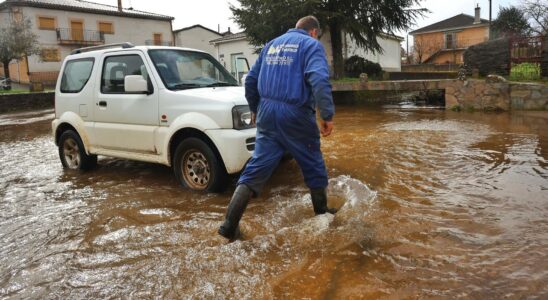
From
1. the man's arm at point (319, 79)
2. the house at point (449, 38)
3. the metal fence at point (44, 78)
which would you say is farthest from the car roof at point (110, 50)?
the house at point (449, 38)

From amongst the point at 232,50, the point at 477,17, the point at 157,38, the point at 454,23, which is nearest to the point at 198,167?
the point at 232,50

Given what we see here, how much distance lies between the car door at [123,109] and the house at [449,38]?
41536 millimetres

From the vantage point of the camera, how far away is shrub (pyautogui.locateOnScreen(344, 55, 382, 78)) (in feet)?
68.9

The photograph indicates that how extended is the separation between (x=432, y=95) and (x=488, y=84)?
3.89 m

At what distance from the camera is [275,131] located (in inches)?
143

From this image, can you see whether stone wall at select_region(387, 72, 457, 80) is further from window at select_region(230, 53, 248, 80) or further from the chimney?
the chimney

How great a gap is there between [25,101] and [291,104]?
72.8 ft

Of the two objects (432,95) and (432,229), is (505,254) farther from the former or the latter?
(432,95)

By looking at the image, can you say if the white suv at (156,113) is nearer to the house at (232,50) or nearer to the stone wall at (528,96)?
the stone wall at (528,96)

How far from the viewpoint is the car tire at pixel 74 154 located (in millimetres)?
6371

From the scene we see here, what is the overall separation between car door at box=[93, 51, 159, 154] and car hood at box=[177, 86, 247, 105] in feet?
1.75

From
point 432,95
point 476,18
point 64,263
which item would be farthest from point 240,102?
point 476,18

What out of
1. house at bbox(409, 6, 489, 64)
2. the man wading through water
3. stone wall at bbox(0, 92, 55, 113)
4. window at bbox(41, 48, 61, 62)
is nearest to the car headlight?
the man wading through water

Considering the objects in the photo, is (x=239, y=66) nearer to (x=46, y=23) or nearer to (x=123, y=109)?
(x=123, y=109)
